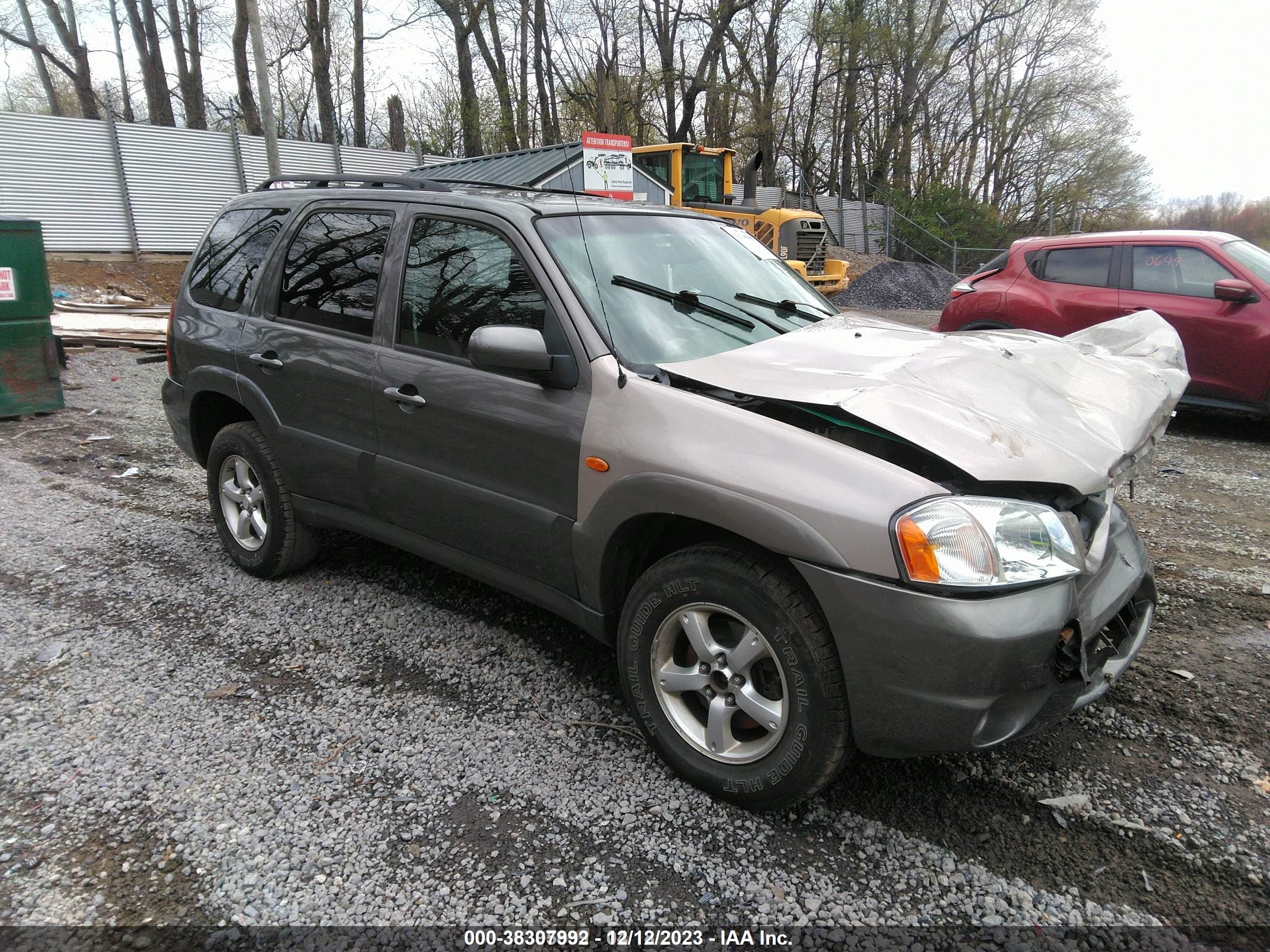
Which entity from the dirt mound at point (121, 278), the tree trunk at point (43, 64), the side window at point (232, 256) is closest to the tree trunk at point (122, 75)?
the tree trunk at point (43, 64)

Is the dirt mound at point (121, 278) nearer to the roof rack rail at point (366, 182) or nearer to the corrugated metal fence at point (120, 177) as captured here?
the corrugated metal fence at point (120, 177)

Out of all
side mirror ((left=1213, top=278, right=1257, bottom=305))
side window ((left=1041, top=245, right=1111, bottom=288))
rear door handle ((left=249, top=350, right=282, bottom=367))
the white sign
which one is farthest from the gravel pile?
rear door handle ((left=249, top=350, right=282, bottom=367))

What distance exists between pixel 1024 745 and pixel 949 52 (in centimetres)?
3715

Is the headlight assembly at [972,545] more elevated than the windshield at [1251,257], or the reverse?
the windshield at [1251,257]

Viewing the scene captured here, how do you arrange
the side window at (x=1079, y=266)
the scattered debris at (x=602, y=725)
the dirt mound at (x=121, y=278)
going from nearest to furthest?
the scattered debris at (x=602, y=725) → the side window at (x=1079, y=266) → the dirt mound at (x=121, y=278)

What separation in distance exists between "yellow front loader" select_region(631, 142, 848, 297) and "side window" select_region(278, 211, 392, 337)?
13.7 m

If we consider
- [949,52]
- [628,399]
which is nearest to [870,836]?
[628,399]

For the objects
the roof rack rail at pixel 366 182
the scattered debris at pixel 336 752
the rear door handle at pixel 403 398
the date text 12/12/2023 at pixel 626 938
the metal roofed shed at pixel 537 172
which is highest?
the metal roofed shed at pixel 537 172

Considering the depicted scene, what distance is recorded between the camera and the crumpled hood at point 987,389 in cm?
233

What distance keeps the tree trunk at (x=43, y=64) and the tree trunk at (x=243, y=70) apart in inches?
236

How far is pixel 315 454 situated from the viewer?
380cm

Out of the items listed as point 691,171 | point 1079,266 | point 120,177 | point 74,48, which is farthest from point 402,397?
point 74,48

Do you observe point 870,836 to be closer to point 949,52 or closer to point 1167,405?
point 1167,405

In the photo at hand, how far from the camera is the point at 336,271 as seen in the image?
146 inches
